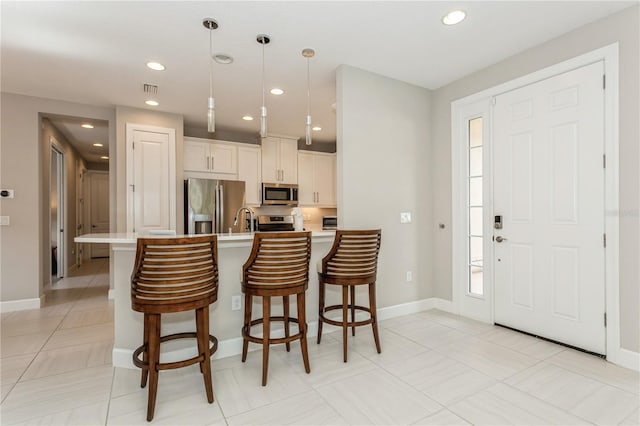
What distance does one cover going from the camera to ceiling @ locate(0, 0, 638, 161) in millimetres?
2232

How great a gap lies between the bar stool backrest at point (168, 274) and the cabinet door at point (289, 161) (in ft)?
12.5

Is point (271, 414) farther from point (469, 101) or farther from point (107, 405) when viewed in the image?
point (469, 101)

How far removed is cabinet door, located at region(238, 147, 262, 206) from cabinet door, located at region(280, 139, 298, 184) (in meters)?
0.42

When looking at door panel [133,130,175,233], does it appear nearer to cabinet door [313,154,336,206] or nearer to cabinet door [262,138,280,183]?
cabinet door [262,138,280,183]

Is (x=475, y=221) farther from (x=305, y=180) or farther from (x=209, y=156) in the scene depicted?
(x=209, y=156)

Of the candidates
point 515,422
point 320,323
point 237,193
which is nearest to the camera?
point 515,422

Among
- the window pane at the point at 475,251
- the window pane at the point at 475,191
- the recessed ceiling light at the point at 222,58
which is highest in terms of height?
the recessed ceiling light at the point at 222,58

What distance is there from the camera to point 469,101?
335 cm

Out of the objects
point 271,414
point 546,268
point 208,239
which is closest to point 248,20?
point 208,239

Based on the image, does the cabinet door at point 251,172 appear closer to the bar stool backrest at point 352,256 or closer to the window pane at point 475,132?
the bar stool backrest at point 352,256

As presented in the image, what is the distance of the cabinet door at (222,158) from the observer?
16.5ft

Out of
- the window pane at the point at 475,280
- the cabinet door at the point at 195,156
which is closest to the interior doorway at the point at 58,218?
the cabinet door at the point at 195,156

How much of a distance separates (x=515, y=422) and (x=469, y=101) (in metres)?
2.91

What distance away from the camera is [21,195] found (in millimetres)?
3828
